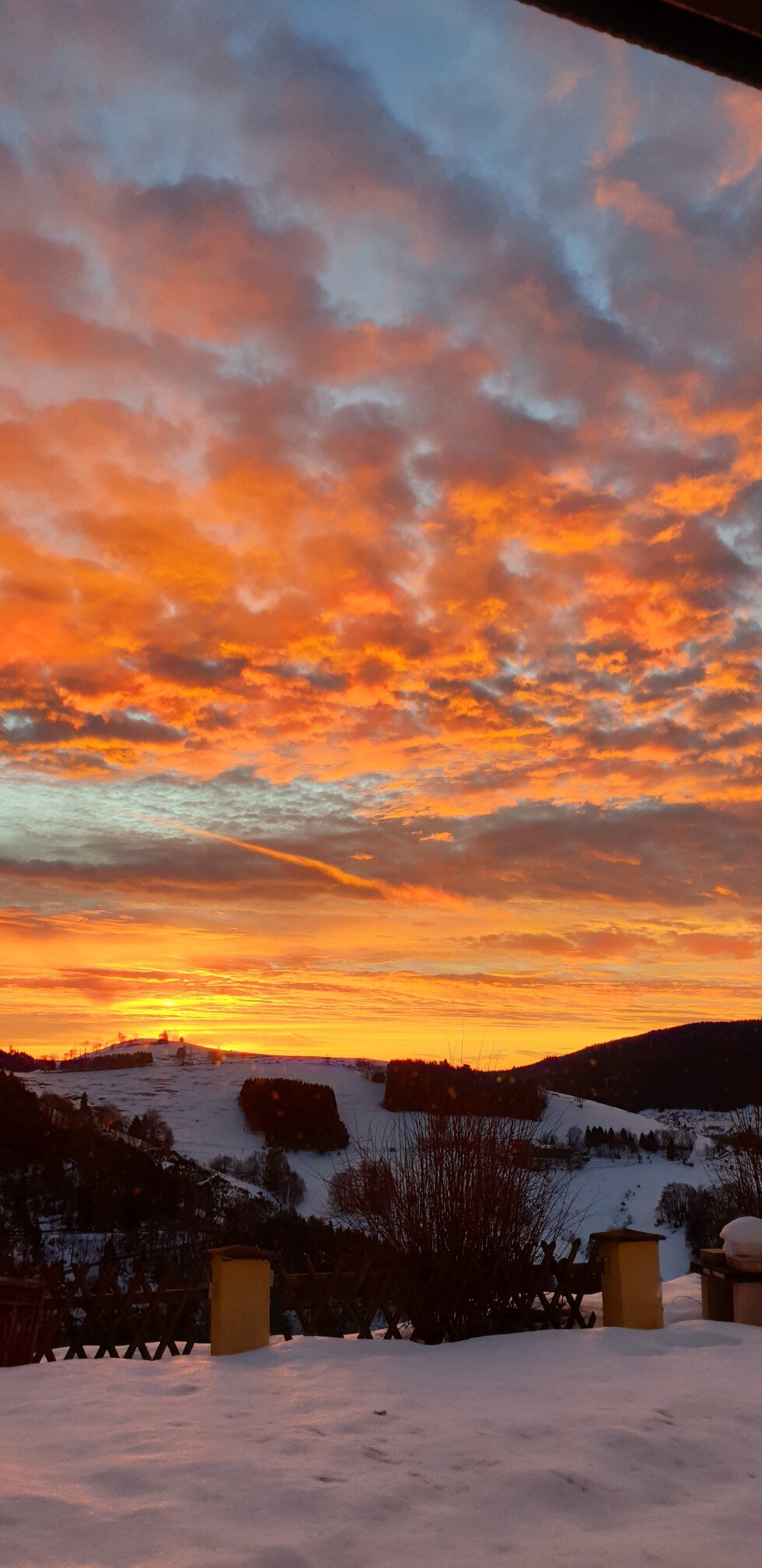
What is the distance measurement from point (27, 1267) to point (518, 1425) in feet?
86.8

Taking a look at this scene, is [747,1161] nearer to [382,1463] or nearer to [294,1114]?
[382,1463]

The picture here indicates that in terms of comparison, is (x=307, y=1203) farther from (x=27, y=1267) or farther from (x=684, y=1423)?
(x=684, y=1423)

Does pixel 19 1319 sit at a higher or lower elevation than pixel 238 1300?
lower

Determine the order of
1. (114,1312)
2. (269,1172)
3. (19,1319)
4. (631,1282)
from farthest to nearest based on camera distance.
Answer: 1. (269,1172)
2. (631,1282)
3. (114,1312)
4. (19,1319)

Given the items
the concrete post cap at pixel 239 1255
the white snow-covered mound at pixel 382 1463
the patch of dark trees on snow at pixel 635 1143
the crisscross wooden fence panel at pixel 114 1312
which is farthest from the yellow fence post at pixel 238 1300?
the patch of dark trees on snow at pixel 635 1143

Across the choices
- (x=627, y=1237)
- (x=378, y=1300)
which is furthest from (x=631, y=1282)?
(x=378, y=1300)

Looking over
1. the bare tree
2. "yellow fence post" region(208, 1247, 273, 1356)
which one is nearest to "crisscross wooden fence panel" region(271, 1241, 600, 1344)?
"yellow fence post" region(208, 1247, 273, 1356)

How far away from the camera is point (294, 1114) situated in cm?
6700

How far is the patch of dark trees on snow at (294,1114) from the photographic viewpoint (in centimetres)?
6494

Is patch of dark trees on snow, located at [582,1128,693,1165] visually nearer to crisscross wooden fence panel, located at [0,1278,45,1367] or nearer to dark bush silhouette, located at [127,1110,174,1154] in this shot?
dark bush silhouette, located at [127,1110,174,1154]

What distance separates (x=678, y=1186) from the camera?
55531 millimetres

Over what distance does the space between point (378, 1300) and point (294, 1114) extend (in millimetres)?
58108

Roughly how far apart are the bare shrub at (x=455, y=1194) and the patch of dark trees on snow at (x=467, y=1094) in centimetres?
25

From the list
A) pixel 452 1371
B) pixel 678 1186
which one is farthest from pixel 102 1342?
pixel 678 1186
